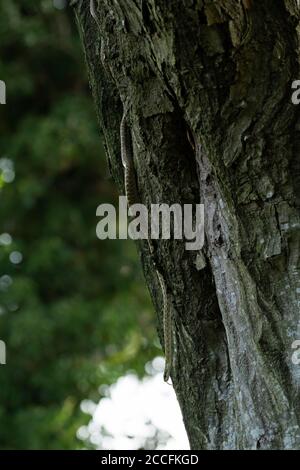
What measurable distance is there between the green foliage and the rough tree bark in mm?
2581

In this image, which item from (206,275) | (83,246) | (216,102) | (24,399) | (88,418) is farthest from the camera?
(83,246)

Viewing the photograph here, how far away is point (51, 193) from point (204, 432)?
11.8ft

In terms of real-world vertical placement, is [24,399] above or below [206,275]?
below

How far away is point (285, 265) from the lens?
1734mm

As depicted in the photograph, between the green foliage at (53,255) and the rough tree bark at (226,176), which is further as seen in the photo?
the green foliage at (53,255)

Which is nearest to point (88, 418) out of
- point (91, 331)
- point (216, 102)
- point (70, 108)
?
point (91, 331)

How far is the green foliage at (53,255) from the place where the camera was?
→ 15.5 ft

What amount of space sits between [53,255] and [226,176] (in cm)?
336

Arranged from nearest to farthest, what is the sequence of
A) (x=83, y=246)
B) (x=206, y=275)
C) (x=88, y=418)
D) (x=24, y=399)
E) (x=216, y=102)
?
(x=216, y=102) < (x=206, y=275) < (x=88, y=418) < (x=24, y=399) < (x=83, y=246)

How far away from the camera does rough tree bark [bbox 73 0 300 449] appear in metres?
1.64

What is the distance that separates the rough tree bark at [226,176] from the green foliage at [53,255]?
258 centimetres

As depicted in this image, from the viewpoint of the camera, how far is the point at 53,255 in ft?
16.4

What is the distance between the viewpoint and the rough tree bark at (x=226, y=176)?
1.64m

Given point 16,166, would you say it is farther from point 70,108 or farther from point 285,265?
point 285,265
